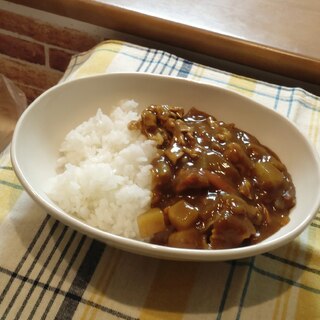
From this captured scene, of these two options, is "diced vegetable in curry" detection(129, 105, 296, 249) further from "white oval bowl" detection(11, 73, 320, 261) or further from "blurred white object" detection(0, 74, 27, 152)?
"blurred white object" detection(0, 74, 27, 152)

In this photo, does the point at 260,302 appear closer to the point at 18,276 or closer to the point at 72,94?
the point at 18,276

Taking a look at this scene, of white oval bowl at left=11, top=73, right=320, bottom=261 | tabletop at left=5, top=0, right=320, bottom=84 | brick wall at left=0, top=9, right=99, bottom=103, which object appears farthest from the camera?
brick wall at left=0, top=9, right=99, bottom=103

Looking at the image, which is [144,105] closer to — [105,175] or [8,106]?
[105,175]

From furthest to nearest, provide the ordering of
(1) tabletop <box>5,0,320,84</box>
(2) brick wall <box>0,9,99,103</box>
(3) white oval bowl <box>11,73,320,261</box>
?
(2) brick wall <box>0,9,99,103</box> < (1) tabletop <box>5,0,320,84</box> < (3) white oval bowl <box>11,73,320,261</box>

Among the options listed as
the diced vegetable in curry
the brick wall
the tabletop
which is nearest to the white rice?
the diced vegetable in curry

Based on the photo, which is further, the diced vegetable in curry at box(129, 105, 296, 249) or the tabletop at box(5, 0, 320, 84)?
the tabletop at box(5, 0, 320, 84)

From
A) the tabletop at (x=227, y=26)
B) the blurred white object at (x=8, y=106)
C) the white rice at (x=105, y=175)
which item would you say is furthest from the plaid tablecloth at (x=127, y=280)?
the blurred white object at (x=8, y=106)
